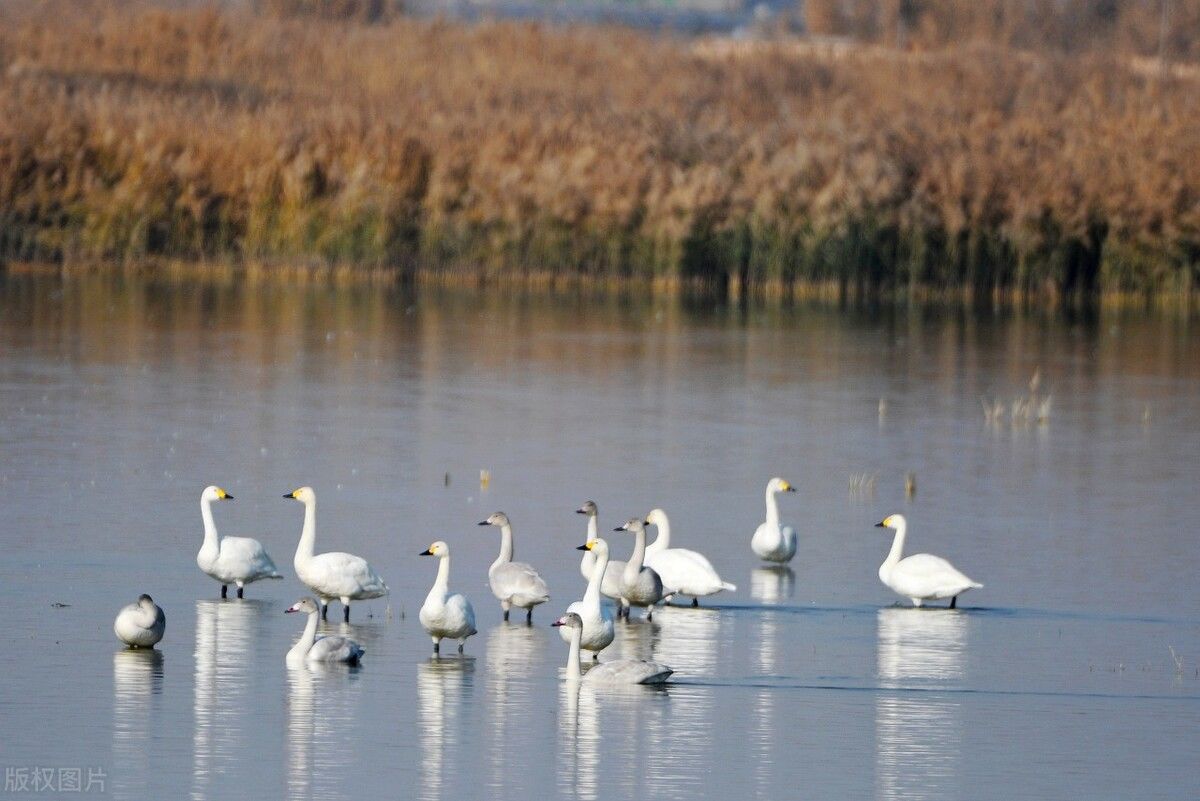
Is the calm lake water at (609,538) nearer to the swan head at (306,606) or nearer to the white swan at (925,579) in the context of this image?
the white swan at (925,579)

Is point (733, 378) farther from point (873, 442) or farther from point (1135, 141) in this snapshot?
point (1135, 141)

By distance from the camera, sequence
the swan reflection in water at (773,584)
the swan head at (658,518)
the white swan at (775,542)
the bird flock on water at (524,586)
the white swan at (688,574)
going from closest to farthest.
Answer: the bird flock on water at (524,586) < the white swan at (688,574) < the swan reflection in water at (773,584) < the swan head at (658,518) < the white swan at (775,542)

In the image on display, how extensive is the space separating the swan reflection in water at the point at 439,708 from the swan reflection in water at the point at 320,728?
0.90 ft

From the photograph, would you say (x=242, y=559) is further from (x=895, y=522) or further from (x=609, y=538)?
(x=895, y=522)

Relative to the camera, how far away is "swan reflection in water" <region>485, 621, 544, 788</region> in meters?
8.84

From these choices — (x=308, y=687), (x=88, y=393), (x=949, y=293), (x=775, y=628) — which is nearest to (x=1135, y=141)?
(x=949, y=293)

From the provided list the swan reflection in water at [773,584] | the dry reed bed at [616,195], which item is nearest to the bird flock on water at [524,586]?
the swan reflection in water at [773,584]

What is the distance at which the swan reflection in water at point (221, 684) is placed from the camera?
8539 millimetres

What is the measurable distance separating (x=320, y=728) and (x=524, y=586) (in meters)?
2.19

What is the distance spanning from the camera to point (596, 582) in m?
10.6

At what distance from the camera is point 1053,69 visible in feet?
138

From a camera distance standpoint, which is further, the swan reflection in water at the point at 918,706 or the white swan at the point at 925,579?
the white swan at the point at 925,579

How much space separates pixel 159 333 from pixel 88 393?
16.6 ft

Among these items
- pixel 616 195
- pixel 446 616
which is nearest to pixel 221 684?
pixel 446 616
